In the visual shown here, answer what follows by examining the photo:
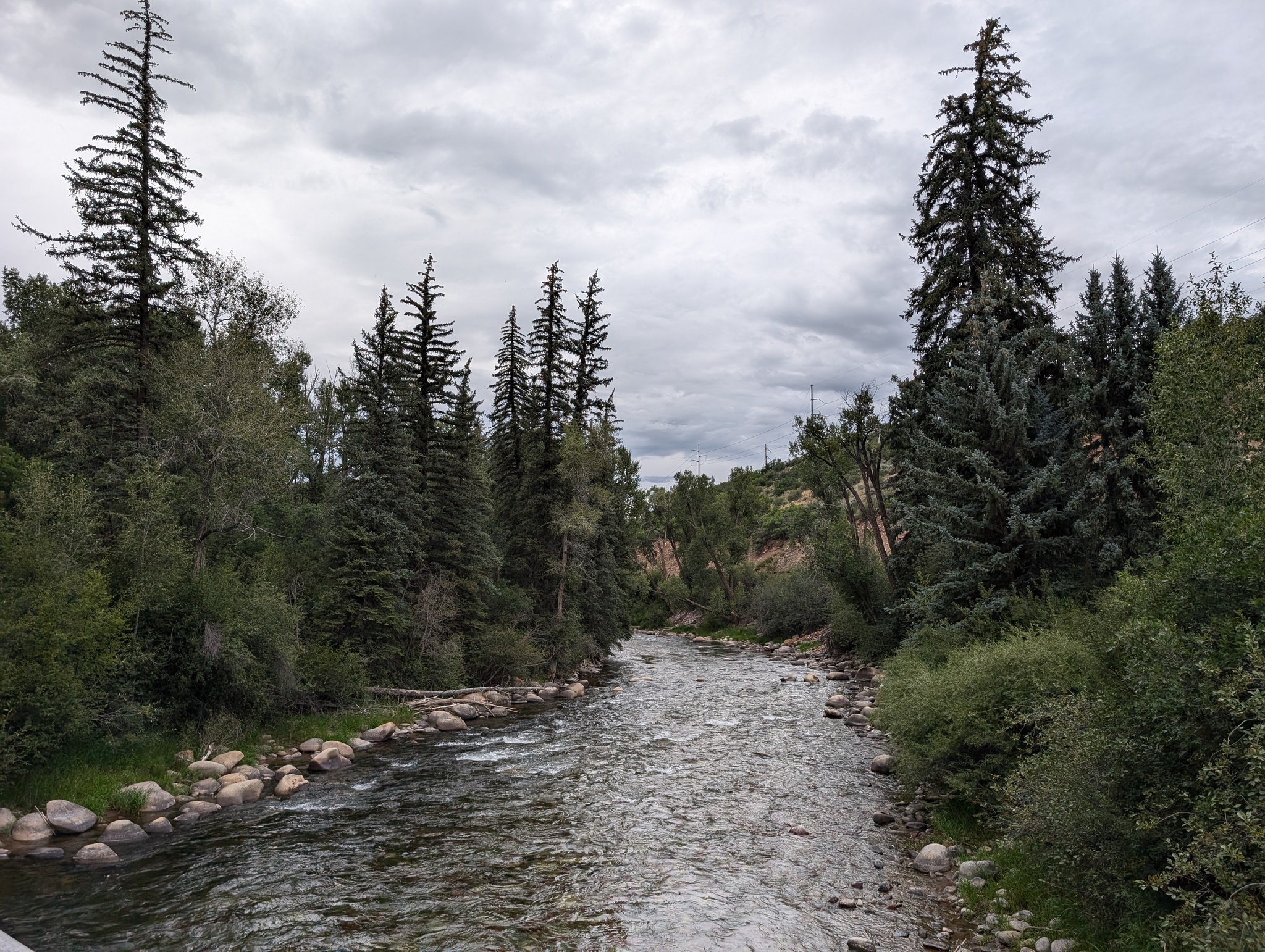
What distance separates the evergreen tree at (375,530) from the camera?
2428cm

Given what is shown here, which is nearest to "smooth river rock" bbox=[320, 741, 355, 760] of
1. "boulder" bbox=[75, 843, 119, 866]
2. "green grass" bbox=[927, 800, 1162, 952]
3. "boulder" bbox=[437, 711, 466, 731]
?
"boulder" bbox=[437, 711, 466, 731]

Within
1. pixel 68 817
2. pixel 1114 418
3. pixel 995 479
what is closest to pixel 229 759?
pixel 68 817

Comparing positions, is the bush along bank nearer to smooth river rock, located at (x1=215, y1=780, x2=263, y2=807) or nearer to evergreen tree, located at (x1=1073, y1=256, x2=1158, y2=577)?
smooth river rock, located at (x1=215, y1=780, x2=263, y2=807)

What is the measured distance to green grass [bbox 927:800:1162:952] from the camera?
752cm

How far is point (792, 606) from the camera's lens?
2010 inches

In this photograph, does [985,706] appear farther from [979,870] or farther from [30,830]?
[30,830]

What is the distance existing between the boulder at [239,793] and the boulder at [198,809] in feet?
0.82

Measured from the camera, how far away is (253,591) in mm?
19031

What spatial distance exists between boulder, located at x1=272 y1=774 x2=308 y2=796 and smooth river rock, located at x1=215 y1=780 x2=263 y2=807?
0.38 metres

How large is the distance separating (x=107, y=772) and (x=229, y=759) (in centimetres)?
260

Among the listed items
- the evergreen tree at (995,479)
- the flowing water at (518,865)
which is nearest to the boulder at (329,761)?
the flowing water at (518,865)

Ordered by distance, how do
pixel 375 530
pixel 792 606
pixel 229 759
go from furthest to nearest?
pixel 792 606, pixel 375 530, pixel 229 759

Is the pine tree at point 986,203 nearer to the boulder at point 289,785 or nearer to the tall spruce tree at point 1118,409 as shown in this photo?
the tall spruce tree at point 1118,409

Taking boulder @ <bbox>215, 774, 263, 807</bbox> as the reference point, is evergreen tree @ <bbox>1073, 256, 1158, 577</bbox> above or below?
above
